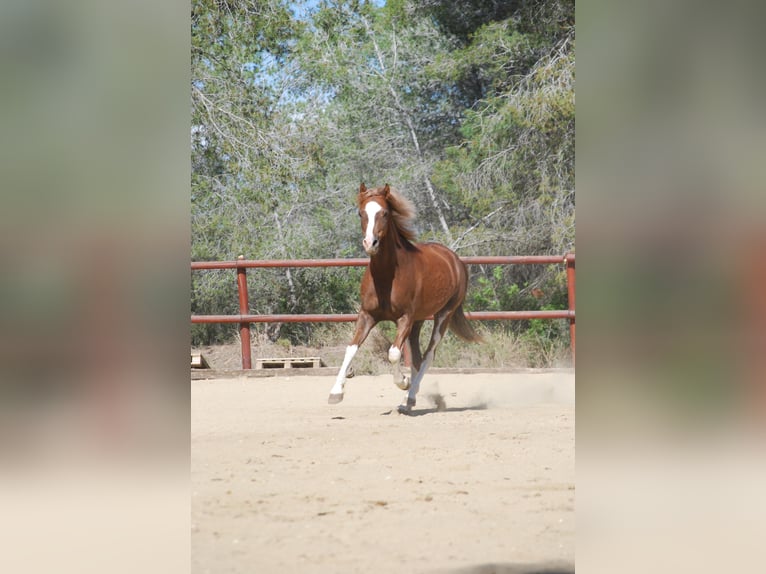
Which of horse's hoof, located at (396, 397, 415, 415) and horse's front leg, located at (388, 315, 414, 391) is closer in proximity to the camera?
horse's front leg, located at (388, 315, 414, 391)

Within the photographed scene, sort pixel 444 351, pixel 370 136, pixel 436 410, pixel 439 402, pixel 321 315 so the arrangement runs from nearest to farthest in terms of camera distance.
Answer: pixel 436 410
pixel 439 402
pixel 321 315
pixel 444 351
pixel 370 136

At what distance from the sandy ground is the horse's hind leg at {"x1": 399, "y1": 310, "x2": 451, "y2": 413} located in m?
0.12

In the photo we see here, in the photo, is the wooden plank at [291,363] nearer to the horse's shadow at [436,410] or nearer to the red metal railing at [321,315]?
the red metal railing at [321,315]

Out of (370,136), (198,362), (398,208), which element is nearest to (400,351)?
(398,208)

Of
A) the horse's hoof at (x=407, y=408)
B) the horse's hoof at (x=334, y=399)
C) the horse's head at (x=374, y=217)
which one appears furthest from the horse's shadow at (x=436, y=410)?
the horse's head at (x=374, y=217)

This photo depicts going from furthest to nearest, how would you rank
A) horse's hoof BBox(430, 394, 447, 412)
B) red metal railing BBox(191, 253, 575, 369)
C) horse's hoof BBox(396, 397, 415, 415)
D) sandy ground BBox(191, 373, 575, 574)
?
red metal railing BBox(191, 253, 575, 369)
horse's hoof BBox(430, 394, 447, 412)
horse's hoof BBox(396, 397, 415, 415)
sandy ground BBox(191, 373, 575, 574)

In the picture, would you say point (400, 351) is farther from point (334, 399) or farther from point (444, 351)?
point (444, 351)

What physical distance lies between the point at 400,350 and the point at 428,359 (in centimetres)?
71

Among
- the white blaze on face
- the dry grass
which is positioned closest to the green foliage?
the dry grass

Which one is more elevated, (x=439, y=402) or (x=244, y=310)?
(x=244, y=310)

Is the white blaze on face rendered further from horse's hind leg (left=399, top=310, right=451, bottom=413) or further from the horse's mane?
horse's hind leg (left=399, top=310, right=451, bottom=413)

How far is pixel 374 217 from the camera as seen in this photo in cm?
639

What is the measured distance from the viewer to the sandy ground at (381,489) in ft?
8.29

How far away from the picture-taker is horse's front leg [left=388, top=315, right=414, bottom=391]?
637cm
